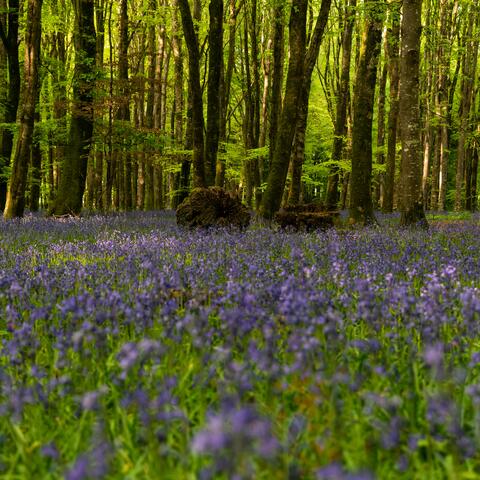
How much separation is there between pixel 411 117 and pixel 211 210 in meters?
4.81

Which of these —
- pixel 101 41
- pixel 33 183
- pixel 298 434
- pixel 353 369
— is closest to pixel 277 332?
pixel 353 369

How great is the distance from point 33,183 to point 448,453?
23527mm

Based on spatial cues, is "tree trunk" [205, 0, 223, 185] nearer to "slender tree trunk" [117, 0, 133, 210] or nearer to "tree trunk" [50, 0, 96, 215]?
"slender tree trunk" [117, 0, 133, 210]

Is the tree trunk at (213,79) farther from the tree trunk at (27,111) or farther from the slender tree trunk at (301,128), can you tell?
the tree trunk at (27,111)

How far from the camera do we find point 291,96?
12.5 m

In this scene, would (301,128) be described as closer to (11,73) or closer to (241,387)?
(11,73)

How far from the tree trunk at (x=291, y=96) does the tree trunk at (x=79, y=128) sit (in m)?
5.82

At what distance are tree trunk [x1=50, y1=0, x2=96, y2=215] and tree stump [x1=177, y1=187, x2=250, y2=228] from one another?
470 cm

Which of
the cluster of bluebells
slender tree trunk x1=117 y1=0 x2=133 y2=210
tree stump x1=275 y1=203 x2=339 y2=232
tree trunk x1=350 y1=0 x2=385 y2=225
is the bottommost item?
the cluster of bluebells

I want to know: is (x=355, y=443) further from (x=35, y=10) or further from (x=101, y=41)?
(x=101, y=41)

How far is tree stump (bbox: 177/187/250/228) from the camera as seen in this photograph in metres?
11.7

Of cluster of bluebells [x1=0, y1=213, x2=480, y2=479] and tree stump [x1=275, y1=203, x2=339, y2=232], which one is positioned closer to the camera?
cluster of bluebells [x1=0, y1=213, x2=480, y2=479]

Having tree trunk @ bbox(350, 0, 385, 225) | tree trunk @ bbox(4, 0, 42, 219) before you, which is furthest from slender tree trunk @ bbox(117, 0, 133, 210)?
tree trunk @ bbox(350, 0, 385, 225)

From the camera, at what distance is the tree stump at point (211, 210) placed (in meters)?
11.7
